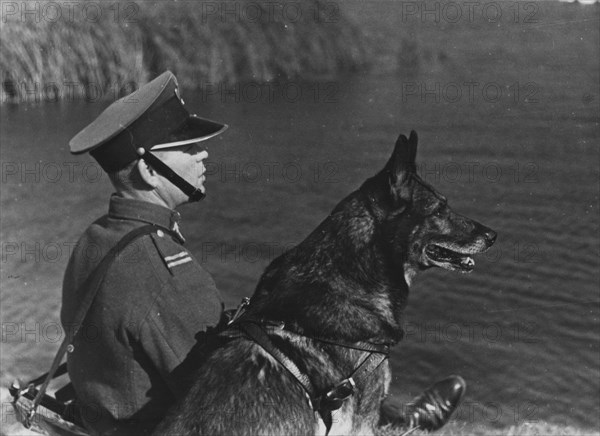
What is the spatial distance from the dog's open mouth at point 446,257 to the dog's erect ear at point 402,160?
1.28 feet

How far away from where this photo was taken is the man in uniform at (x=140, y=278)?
9.66 feet

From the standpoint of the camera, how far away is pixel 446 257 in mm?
3809

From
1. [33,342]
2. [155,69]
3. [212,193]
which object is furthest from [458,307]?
[155,69]

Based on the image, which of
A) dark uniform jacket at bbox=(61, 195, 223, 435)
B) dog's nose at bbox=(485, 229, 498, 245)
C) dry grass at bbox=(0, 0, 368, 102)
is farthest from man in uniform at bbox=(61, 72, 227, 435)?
dry grass at bbox=(0, 0, 368, 102)

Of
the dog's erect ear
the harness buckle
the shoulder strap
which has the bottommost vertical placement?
the harness buckle

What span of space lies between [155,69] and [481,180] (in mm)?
12698

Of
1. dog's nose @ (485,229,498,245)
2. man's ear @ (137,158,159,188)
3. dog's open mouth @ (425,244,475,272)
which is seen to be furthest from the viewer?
dog's nose @ (485,229,498,245)

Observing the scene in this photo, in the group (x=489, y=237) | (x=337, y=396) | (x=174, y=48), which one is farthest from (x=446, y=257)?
(x=174, y=48)

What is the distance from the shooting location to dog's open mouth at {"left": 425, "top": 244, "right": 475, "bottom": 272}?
148 inches

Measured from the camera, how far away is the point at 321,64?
32.8 metres

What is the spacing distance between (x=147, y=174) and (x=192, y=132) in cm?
28

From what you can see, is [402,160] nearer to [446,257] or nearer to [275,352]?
[446,257]

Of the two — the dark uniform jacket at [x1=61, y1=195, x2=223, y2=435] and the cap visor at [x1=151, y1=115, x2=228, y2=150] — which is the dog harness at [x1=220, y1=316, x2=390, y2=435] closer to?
the dark uniform jacket at [x1=61, y1=195, x2=223, y2=435]

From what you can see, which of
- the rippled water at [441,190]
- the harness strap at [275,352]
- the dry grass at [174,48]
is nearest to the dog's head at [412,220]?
the harness strap at [275,352]
